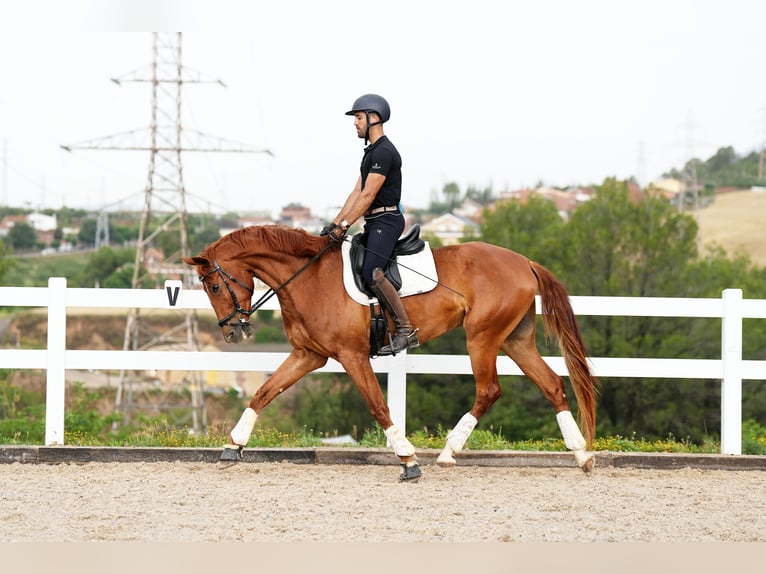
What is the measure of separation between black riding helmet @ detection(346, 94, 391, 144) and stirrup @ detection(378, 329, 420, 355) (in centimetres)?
155

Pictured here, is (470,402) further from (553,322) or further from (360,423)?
(553,322)

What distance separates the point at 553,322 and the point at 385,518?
263 centimetres

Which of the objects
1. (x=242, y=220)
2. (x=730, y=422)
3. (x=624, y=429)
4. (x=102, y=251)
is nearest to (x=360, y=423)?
(x=624, y=429)

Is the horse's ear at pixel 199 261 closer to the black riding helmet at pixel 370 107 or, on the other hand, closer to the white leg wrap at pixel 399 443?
the black riding helmet at pixel 370 107

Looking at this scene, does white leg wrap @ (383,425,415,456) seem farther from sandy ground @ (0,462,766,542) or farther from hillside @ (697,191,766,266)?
hillside @ (697,191,766,266)

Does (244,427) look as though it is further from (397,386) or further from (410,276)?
(410,276)

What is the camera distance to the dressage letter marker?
7.96 meters

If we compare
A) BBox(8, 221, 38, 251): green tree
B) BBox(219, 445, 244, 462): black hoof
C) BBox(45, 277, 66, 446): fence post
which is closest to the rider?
BBox(219, 445, 244, 462): black hoof

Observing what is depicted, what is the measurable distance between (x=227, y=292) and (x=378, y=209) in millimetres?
1335

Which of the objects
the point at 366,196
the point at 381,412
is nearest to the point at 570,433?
the point at 381,412

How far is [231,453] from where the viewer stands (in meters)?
7.36

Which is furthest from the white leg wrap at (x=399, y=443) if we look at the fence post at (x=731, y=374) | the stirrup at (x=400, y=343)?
the fence post at (x=731, y=374)

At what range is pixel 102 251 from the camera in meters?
85.4

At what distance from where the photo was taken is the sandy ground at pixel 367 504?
5238 mm
